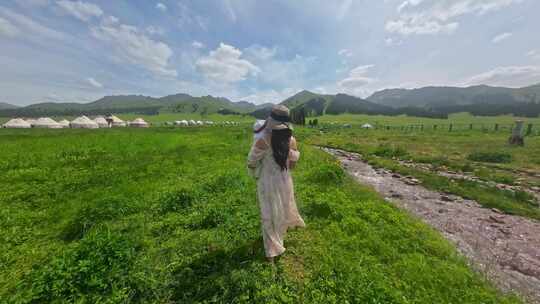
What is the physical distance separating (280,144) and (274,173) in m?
0.59

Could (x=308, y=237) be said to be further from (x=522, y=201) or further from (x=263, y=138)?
(x=522, y=201)

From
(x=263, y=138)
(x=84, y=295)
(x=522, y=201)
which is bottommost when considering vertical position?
(x=522, y=201)

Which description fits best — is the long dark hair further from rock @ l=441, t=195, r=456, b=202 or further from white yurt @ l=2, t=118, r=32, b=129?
white yurt @ l=2, t=118, r=32, b=129

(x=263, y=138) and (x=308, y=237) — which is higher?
(x=263, y=138)

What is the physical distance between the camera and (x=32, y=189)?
8500 millimetres

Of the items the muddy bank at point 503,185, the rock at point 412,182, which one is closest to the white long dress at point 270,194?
the rock at point 412,182

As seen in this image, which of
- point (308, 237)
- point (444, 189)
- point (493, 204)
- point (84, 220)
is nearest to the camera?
point (308, 237)

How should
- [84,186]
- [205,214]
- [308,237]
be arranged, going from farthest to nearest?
[84,186] < [205,214] < [308,237]

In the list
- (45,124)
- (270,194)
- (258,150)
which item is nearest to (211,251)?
(270,194)

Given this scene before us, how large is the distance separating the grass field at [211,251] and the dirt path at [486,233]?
745 mm

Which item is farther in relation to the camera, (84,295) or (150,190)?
(150,190)

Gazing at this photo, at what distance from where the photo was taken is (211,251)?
474 cm

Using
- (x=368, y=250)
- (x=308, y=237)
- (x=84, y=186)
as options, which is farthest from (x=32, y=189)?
(x=368, y=250)

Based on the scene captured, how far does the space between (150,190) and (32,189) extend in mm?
A: 4825
